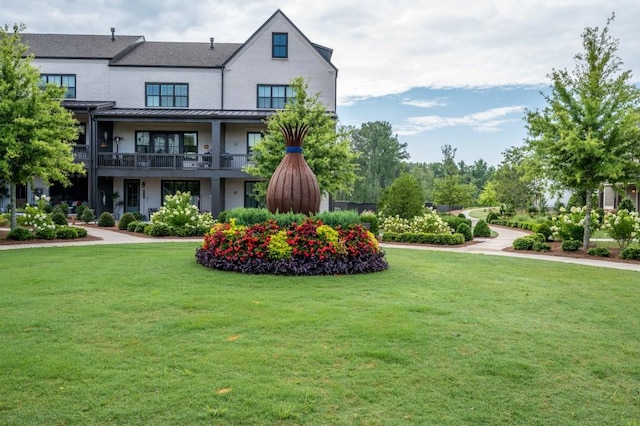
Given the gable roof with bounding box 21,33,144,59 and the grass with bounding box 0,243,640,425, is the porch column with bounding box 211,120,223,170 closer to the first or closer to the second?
the gable roof with bounding box 21,33,144,59

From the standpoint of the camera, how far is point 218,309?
295 inches

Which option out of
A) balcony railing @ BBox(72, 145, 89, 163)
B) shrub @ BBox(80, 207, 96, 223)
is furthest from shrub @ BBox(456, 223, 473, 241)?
balcony railing @ BBox(72, 145, 89, 163)

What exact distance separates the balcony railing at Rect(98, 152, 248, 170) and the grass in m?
18.9

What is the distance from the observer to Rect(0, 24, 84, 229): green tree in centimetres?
1641


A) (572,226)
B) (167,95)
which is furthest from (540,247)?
(167,95)

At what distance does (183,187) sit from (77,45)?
11.2 m

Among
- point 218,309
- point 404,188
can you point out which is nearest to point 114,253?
point 218,309

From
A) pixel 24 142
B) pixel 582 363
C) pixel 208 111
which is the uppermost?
pixel 208 111

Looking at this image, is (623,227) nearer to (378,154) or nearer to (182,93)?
(182,93)

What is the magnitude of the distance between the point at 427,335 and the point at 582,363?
1678mm

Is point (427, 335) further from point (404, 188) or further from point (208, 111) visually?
point (208, 111)

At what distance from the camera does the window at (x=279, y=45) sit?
99.5 ft

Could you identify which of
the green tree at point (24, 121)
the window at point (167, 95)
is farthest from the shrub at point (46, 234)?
the window at point (167, 95)

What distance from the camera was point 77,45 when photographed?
32.4 metres
